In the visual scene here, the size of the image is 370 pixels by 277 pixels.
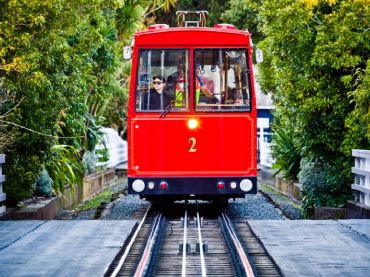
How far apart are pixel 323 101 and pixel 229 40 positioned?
6.88 feet

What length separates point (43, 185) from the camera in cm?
1880

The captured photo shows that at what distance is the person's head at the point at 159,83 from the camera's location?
1741cm

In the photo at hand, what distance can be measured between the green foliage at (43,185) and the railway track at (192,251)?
2490 millimetres

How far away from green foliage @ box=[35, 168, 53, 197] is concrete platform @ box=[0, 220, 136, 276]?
3315mm

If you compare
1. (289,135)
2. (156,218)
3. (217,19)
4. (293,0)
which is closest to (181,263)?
(156,218)

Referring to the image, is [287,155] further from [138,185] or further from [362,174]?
[362,174]

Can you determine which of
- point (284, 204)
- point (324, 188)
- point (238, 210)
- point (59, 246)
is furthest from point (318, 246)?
point (284, 204)

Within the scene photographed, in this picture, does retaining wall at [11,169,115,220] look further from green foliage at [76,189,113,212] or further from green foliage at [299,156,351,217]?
green foliage at [299,156,351,217]

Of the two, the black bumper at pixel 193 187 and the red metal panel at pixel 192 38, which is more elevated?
the red metal panel at pixel 192 38

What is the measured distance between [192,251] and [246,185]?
4478 millimetres

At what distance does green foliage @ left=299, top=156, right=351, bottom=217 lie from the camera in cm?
1781

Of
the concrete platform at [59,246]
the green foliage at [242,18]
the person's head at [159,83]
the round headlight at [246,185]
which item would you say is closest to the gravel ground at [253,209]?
the round headlight at [246,185]

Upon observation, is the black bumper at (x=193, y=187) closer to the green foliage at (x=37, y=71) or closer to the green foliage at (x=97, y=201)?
the green foliage at (x=37, y=71)

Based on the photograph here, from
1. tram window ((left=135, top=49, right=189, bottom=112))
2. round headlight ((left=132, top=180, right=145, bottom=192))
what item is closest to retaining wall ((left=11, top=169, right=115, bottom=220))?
round headlight ((left=132, top=180, right=145, bottom=192))
